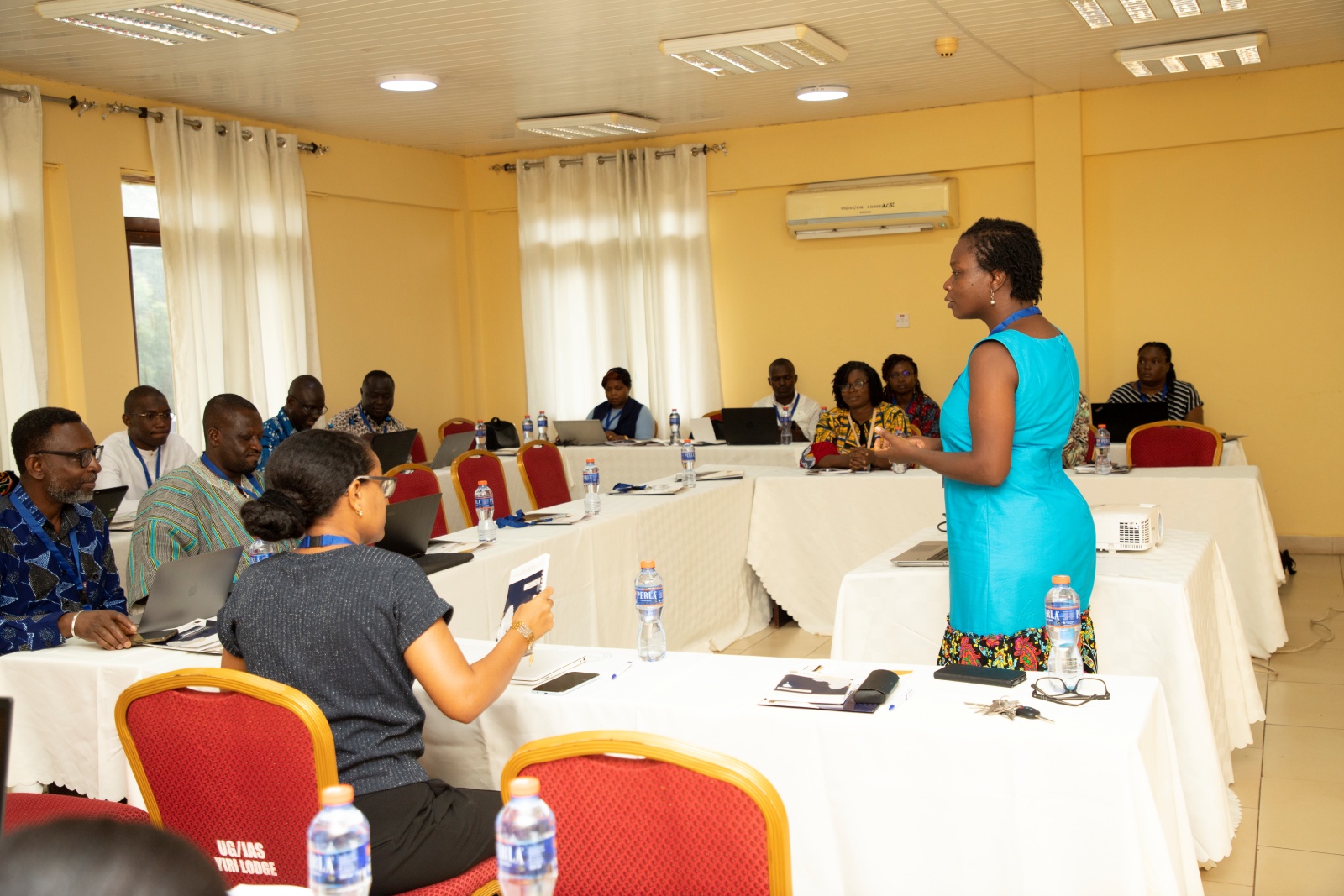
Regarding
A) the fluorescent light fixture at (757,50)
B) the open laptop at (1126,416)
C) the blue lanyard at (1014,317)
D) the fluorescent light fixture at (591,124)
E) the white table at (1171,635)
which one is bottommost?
the white table at (1171,635)

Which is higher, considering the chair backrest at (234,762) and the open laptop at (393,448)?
the open laptop at (393,448)

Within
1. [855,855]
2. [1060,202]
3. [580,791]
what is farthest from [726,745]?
[1060,202]

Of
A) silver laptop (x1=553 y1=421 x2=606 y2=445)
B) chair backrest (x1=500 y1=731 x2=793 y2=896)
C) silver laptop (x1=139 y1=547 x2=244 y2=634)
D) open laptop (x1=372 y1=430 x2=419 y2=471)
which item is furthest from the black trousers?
silver laptop (x1=553 y1=421 x2=606 y2=445)

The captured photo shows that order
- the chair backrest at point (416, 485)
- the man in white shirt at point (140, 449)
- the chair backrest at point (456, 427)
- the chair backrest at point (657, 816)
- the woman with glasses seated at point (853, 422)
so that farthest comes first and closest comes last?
the chair backrest at point (456, 427) < the woman with glasses seated at point (853, 422) < the chair backrest at point (416, 485) < the man in white shirt at point (140, 449) < the chair backrest at point (657, 816)

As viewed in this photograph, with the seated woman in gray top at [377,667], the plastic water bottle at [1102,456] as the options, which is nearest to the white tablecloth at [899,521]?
the plastic water bottle at [1102,456]

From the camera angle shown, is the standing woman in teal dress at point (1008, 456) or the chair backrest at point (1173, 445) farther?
the chair backrest at point (1173, 445)

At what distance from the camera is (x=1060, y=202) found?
7.63 metres

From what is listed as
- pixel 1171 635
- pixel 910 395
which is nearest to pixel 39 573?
pixel 1171 635

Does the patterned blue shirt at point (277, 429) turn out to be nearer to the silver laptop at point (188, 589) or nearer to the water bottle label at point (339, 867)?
the silver laptop at point (188, 589)

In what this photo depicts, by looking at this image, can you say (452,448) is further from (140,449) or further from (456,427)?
(140,449)

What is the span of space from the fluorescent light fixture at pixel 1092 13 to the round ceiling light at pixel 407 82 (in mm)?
3442

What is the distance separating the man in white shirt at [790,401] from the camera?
7719mm

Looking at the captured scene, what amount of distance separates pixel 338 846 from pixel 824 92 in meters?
6.66

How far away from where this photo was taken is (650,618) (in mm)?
2541
